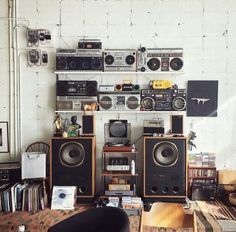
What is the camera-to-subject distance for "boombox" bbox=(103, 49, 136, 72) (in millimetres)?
4039

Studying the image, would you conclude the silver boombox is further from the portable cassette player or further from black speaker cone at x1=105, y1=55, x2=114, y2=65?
the portable cassette player

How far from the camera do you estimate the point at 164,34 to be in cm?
422

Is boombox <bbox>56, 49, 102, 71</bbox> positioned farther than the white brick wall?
No

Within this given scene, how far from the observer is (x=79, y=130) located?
4156 millimetres

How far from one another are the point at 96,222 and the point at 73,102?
214 cm

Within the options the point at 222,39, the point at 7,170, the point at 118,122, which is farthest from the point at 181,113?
the point at 7,170

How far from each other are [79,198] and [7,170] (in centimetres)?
91

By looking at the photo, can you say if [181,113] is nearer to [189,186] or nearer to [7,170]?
[189,186]

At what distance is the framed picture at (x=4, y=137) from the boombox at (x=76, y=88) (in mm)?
834

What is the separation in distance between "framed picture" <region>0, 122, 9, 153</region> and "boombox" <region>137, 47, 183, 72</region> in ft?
5.99

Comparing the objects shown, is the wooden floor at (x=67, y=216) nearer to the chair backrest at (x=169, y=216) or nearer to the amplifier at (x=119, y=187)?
the amplifier at (x=119, y=187)

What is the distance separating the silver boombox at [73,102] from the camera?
408 cm

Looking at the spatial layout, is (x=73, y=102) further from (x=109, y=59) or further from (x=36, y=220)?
(x=36, y=220)

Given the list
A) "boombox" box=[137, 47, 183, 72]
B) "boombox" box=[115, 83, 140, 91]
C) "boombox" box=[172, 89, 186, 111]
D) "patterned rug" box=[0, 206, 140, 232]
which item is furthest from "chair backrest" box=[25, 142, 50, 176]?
"boombox" box=[172, 89, 186, 111]
